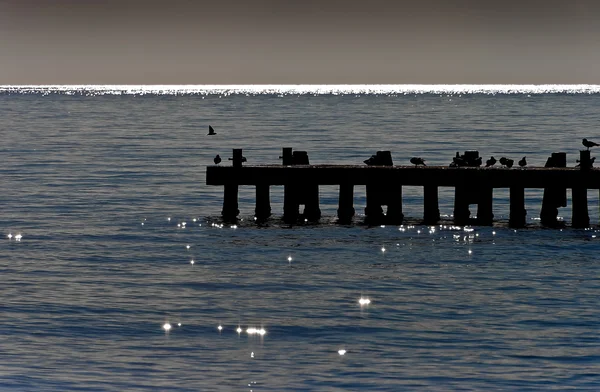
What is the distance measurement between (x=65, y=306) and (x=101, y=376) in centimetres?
568

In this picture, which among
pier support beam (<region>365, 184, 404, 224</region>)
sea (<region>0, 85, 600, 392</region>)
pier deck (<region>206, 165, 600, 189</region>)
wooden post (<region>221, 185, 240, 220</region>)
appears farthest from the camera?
wooden post (<region>221, 185, 240, 220</region>)

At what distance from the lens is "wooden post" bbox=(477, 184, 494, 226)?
36.0 meters

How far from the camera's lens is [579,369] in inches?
817

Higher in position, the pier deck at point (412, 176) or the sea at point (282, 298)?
the pier deck at point (412, 176)

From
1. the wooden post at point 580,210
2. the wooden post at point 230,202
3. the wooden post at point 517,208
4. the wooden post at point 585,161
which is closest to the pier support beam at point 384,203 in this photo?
→ the wooden post at point 517,208

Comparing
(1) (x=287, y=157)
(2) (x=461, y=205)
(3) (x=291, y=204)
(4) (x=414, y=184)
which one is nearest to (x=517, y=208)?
(2) (x=461, y=205)

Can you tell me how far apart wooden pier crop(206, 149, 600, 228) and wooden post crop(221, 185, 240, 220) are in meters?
0.03

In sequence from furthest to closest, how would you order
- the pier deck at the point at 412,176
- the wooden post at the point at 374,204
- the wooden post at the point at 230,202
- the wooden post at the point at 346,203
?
1. the wooden post at the point at 230,202
2. the wooden post at the point at 346,203
3. the wooden post at the point at 374,204
4. the pier deck at the point at 412,176

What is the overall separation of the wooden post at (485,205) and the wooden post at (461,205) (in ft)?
1.17

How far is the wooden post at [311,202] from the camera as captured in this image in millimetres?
37938

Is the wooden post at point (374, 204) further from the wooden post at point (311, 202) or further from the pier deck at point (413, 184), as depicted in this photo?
the wooden post at point (311, 202)

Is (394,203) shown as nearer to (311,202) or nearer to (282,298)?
(311,202)

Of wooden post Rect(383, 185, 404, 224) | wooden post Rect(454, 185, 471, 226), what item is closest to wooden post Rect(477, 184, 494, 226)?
wooden post Rect(454, 185, 471, 226)

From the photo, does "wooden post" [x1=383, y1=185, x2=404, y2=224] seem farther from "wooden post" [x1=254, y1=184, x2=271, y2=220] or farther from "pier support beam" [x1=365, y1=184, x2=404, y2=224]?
"wooden post" [x1=254, y1=184, x2=271, y2=220]
